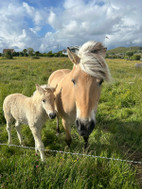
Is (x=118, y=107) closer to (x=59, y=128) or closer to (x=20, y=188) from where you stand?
(x=59, y=128)

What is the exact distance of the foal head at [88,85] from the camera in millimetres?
2018

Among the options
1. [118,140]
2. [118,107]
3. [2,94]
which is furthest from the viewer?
[118,107]

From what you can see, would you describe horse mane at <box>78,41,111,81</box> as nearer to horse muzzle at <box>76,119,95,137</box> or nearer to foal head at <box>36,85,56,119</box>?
horse muzzle at <box>76,119,95,137</box>

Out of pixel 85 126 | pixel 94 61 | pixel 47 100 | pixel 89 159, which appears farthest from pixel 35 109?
pixel 94 61

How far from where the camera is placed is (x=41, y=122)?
3.09 meters

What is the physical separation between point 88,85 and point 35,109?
1.59 m

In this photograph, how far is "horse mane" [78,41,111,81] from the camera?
6.94 ft

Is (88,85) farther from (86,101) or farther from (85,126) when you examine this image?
(85,126)

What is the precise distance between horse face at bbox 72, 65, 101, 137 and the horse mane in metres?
0.10

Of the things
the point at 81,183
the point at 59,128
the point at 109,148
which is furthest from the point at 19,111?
the point at 109,148

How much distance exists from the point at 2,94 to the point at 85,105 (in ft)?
15.7

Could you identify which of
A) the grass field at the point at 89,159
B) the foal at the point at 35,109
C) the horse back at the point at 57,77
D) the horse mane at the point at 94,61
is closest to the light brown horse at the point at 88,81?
the horse mane at the point at 94,61

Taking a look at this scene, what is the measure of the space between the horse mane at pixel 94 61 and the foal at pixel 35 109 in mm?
1100

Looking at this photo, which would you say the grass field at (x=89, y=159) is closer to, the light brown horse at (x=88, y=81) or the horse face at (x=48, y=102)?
the light brown horse at (x=88, y=81)
